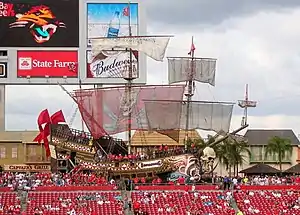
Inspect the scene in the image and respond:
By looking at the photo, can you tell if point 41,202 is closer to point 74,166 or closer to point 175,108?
point 74,166

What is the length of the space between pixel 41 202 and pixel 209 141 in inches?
604

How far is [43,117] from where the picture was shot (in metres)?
54.6

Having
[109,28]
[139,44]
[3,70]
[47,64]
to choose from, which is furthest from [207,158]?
[3,70]

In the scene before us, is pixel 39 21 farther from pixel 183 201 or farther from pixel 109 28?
pixel 183 201

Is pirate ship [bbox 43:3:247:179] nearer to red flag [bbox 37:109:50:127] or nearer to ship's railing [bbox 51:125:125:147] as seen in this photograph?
ship's railing [bbox 51:125:125:147]

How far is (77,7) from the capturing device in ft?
203

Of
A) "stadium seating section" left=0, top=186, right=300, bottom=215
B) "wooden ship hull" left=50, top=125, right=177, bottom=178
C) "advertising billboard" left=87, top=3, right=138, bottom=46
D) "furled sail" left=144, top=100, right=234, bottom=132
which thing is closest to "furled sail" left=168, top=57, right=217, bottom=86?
"furled sail" left=144, top=100, right=234, bottom=132

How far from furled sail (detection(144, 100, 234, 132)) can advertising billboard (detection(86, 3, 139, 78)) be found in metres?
7.46

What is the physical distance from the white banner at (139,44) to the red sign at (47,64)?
8.69 ft

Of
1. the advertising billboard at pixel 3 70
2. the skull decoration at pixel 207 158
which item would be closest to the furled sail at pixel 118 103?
the skull decoration at pixel 207 158

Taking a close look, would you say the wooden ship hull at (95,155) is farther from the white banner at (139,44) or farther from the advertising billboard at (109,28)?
the advertising billboard at (109,28)

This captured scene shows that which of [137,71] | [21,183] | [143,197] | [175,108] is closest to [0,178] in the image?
[21,183]

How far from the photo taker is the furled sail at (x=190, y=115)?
5347cm

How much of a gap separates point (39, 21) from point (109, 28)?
16.8ft
